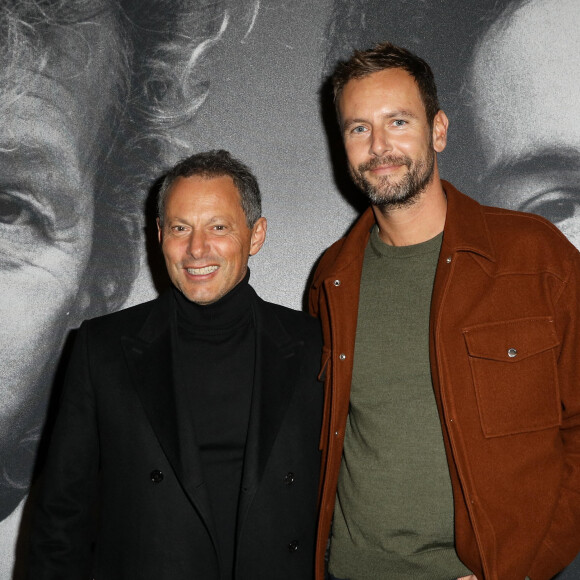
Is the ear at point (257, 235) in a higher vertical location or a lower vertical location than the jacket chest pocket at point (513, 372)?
higher

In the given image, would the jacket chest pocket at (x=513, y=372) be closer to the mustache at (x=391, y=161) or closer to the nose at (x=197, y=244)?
the mustache at (x=391, y=161)

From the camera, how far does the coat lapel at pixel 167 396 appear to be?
2.01 meters

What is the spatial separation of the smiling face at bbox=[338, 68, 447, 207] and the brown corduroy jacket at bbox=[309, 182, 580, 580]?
0.68ft

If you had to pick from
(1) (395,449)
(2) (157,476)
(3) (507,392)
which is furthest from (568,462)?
(2) (157,476)

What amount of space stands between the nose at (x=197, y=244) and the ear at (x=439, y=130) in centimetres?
91

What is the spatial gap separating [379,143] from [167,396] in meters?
1.12

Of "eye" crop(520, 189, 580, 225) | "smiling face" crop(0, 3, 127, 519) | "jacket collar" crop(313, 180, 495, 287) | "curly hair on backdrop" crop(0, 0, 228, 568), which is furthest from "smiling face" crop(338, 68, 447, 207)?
"smiling face" crop(0, 3, 127, 519)

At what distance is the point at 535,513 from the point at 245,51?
84.4 inches

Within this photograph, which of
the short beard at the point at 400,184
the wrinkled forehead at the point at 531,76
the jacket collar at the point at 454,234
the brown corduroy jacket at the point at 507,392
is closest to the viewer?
the brown corduroy jacket at the point at 507,392

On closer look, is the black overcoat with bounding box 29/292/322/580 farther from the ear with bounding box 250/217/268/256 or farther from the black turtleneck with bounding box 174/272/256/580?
the ear with bounding box 250/217/268/256

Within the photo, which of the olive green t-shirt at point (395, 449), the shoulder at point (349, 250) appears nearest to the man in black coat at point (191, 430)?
the olive green t-shirt at point (395, 449)

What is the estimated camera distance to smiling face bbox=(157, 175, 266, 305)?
2.15 metres

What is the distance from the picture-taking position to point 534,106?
2729 millimetres

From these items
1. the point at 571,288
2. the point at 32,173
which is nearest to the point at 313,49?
the point at 32,173
